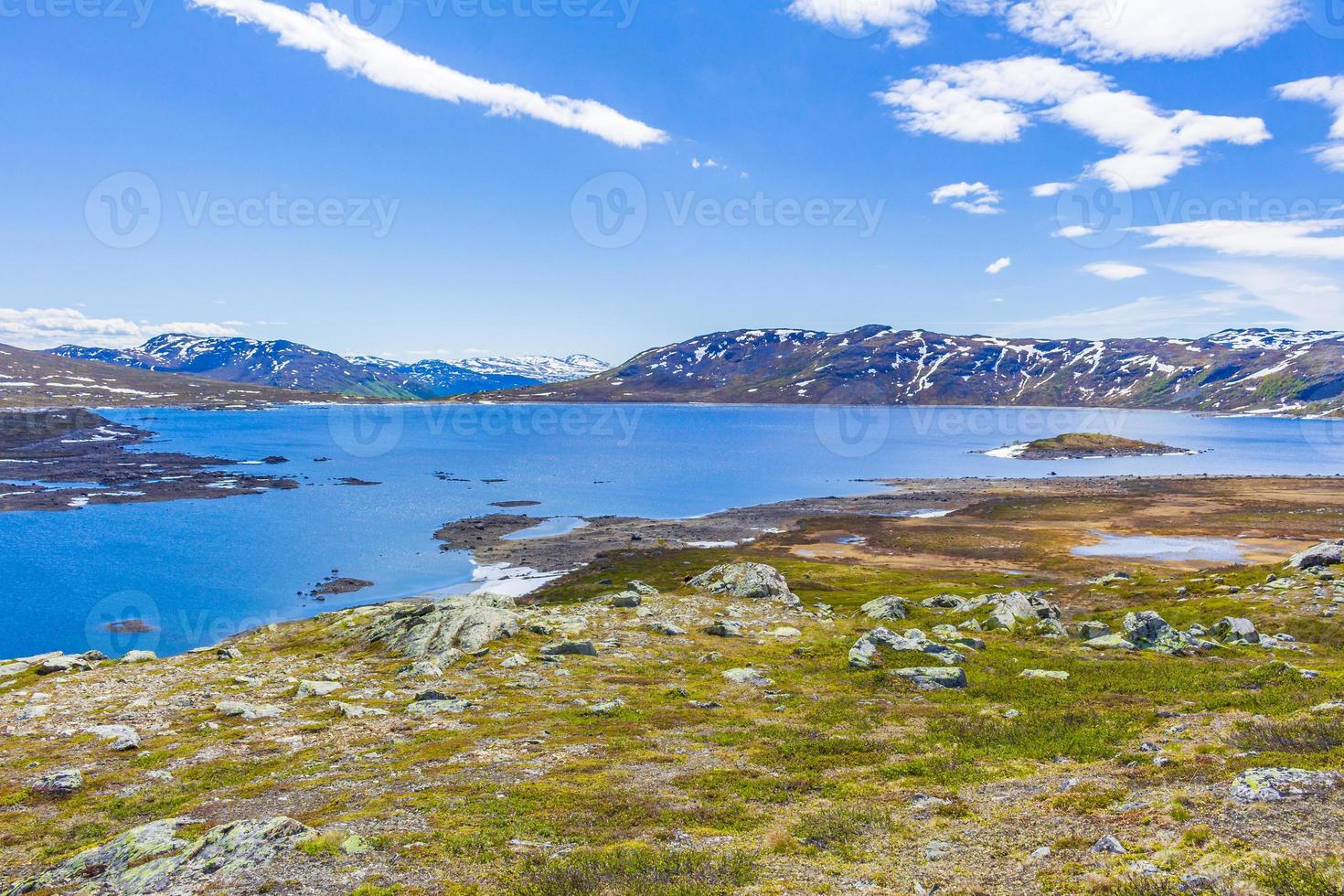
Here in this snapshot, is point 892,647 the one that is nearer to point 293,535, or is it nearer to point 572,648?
point 572,648

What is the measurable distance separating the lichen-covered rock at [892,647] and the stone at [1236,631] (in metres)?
14.6

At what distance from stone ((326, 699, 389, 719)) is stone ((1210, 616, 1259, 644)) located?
43.0 meters

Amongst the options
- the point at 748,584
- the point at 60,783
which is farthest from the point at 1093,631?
the point at 60,783

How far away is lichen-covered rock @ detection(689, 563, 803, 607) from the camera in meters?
57.8

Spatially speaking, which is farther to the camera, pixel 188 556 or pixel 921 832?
pixel 188 556

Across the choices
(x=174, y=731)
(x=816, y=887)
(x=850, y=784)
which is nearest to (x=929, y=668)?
(x=850, y=784)

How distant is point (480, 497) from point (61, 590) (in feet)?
233

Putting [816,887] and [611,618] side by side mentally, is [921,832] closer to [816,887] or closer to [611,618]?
[816,887]

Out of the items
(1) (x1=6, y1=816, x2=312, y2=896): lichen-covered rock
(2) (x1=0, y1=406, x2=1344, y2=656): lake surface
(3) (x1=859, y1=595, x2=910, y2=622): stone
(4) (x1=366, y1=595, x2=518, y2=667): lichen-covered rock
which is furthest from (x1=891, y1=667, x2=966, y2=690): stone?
(2) (x1=0, y1=406, x2=1344, y2=656): lake surface

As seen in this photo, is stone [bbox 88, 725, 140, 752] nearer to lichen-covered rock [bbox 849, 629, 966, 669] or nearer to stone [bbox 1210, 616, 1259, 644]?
lichen-covered rock [bbox 849, 629, 966, 669]

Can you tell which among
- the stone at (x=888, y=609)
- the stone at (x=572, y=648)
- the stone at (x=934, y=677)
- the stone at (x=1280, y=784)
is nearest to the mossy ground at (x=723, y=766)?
the stone at (x=1280, y=784)

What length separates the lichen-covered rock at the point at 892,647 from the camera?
34.8m

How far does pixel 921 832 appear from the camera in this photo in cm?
1583

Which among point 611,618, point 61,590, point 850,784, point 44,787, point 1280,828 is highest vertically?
point 1280,828
